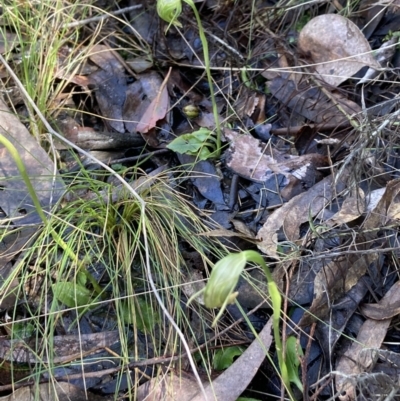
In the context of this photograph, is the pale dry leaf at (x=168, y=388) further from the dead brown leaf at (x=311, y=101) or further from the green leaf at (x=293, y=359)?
the dead brown leaf at (x=311, y=101)

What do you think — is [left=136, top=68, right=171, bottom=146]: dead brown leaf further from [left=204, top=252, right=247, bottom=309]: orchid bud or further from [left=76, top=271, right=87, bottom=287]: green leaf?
[left=204, top=252, right=247, bottom=309]: orchid bud

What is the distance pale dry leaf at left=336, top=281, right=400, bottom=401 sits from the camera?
1.33 meters

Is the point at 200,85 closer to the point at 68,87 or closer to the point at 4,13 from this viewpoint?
the point at 68,87

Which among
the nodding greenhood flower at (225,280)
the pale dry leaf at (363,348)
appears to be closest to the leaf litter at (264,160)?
the pale dry leaf at (363,348)

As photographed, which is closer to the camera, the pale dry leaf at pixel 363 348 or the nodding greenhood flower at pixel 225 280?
the nodding greenhood flower at pixel 225 280

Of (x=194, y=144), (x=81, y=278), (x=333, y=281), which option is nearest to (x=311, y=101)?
(x=194, y=144)

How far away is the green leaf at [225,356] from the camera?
4.63ft

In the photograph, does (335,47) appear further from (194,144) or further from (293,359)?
(293,359)

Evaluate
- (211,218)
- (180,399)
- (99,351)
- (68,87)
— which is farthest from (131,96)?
(180,399)

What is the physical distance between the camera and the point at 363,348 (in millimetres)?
1349

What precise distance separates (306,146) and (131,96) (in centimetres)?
63

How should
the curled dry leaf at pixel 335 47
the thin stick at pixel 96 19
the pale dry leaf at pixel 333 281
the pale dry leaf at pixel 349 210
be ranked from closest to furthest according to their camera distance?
the pale dry leaf at pixel 333 281 → the pale dry leaf at pixel 349 210 → the curled dry leaf at pixel 335 47 → the thin stick at pixel 96 19

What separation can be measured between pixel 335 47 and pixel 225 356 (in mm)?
1072

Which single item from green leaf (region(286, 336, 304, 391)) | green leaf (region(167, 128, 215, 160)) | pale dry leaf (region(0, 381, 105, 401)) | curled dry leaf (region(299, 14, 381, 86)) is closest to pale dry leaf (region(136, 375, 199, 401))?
pale dry leaf (region(0, 381, 105, 401))
